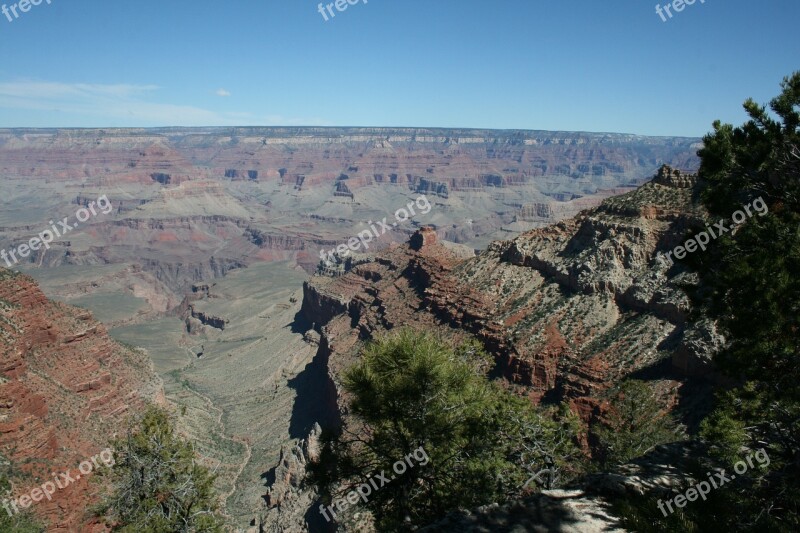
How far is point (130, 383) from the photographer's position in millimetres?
59719

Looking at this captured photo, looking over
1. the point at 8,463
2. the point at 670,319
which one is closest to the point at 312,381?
the point at 8,463

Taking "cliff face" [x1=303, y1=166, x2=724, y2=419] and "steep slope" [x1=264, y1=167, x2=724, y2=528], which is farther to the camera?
"cliff face" [x1=303, y1=166, x2=724, y2=419]

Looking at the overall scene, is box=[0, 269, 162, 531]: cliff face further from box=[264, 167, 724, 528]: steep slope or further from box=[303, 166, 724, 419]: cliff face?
box=[303, 166, 724, 419]: cliff face

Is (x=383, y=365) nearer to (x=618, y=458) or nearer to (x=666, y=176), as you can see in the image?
(x=618, y=458)

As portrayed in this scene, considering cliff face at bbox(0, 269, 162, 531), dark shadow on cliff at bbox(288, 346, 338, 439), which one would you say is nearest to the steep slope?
dark shadow on cliff at bbox(288, 346, 338, 439)

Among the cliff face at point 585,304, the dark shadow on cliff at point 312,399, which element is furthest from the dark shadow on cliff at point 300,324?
the cliff face at point 585,304

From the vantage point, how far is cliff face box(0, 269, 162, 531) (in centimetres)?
3378

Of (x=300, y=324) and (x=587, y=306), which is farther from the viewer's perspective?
(x=300, y=324)

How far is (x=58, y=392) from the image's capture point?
4688cm

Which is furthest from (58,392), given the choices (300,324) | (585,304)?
(300,324)

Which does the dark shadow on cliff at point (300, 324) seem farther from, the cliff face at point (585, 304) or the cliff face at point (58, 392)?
the cliff face at point (585, 304)

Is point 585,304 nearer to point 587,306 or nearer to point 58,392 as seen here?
point 587,306

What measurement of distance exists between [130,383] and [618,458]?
5314cm

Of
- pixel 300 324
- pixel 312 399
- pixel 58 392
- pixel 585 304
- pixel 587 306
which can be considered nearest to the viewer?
pixel 587 306
